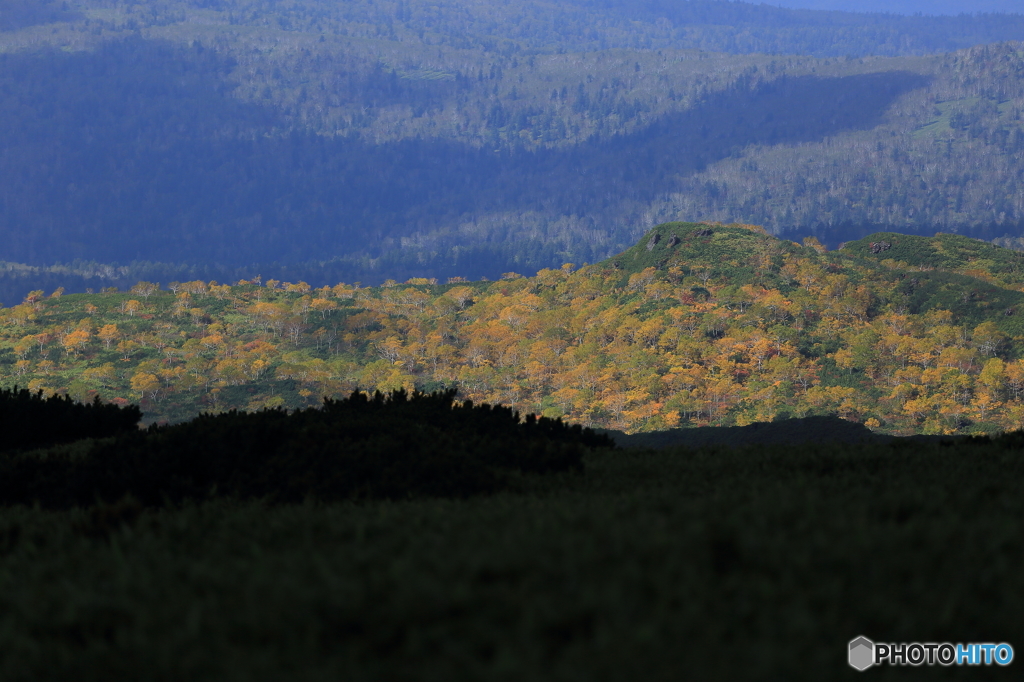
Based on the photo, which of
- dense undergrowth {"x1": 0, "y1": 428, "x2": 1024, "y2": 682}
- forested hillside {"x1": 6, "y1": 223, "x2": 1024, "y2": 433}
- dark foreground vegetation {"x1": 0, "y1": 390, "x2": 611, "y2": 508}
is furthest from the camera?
forested hillside {"x1": 6, "y1": 223, "x2": 1024, "y2": 433}

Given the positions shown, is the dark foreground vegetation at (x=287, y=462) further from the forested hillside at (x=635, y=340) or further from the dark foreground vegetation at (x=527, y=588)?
the forested hillside at (x=635, y=340)

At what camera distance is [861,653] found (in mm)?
4941

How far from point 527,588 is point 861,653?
5.83ft

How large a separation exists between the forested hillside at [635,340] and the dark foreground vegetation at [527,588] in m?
88.3

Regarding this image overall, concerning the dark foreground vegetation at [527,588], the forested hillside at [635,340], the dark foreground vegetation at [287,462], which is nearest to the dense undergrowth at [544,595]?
the dark foreground vegetation at [527,588]

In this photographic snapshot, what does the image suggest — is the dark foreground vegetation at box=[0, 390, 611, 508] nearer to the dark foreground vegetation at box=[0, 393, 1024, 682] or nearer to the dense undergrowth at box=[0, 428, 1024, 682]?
the dark foreground vegetation at box=[0, 393, 1024, 682]

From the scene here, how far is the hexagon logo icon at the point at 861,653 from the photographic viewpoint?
4.88 meters

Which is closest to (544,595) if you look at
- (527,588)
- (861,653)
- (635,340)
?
(527,588)

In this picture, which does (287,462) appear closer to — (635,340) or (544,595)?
(544,595)

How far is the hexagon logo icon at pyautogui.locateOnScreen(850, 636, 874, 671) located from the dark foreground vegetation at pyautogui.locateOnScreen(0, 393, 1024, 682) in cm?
6

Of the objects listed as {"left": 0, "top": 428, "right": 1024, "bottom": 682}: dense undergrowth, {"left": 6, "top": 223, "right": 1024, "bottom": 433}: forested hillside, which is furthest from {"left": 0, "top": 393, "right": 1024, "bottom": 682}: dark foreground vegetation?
{"left": 6, "top": 223, "right": 1024, "bottom": 433}: forested hillside

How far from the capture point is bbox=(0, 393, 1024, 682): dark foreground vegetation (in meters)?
4.84

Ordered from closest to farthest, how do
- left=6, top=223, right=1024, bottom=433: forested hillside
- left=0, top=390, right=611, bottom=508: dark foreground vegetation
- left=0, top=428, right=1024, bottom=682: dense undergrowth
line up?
left=0, top=428, right=1024, bottom=682: dense undergrowth → left=0, top=390, right=611, bottom=508: dark foreground vegetation → left=6, top=223, right=1024, bottom=433: forested hillside

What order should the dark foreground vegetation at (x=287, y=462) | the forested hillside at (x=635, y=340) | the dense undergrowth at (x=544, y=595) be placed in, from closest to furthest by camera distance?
1. the dense undergrowth at (x=544, y=595)
2. the dark foreground vegetation at (x=287, y=462)
3. the forested hillside at (x=635, y=340)
